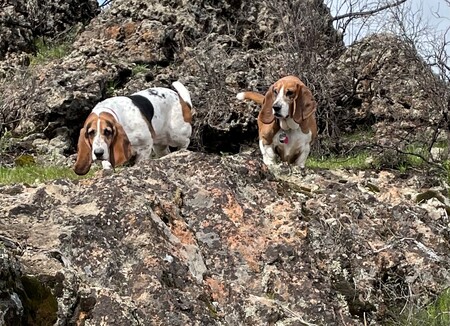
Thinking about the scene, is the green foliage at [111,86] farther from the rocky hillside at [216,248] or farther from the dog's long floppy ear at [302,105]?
the rocky hillside at [216,248]

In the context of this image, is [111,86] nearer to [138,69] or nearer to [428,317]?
[138,69]

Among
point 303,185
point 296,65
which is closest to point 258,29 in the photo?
point 296,65

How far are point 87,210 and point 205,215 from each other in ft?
1.95

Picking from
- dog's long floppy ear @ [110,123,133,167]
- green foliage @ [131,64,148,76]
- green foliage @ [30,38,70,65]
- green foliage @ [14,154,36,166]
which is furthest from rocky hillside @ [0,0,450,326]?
green foliage @ [30,38,70,65]

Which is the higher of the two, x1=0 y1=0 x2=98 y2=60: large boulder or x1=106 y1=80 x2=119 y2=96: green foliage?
x1=0 y1=0 x2=98 y2=60: large boulder

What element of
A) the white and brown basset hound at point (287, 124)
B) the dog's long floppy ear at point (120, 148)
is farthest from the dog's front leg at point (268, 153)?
the dog's long floppy ear at point (120, 148)

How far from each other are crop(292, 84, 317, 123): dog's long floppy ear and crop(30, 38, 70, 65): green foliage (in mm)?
6210

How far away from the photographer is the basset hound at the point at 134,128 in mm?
7613

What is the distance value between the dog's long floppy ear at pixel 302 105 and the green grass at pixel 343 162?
4.07 ft

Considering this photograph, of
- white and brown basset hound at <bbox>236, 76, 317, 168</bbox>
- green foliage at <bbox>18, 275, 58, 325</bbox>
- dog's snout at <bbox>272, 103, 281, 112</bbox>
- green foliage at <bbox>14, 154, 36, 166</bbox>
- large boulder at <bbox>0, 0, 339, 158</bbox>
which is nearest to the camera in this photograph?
green foliage at <bbox>18, 275, 58, 325</bbox>

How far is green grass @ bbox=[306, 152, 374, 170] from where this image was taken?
984 cm

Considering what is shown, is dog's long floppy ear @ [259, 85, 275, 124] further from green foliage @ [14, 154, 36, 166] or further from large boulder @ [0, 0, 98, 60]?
large boulder @ [0, 0, 98, 60]

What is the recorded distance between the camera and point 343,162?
1066 centimetres

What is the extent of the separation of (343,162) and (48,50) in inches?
244
